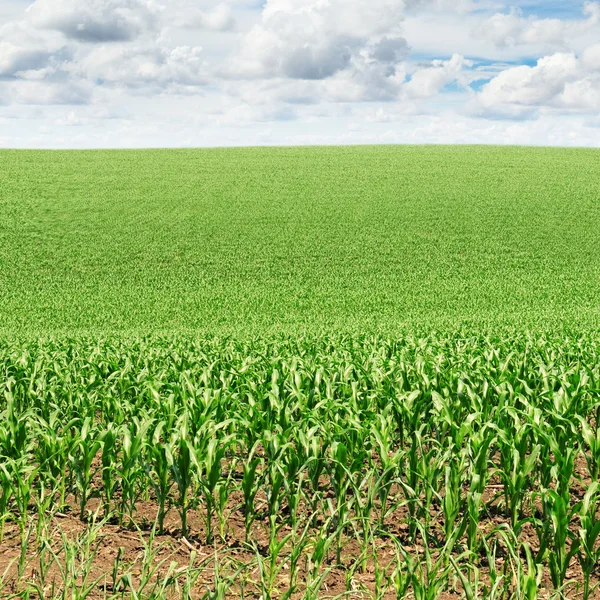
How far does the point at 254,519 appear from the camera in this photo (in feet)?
15.7

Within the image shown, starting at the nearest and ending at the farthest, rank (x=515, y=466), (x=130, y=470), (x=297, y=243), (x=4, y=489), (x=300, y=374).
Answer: (x=515, y=466), (x=4, y=489), (x=130, y=470), (x=300, y=374), (x=297, y=243)

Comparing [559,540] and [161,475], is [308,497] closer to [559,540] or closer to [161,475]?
[161,475]

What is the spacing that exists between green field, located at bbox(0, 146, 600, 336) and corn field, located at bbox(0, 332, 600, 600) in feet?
35.3

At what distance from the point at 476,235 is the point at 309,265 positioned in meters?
10.5

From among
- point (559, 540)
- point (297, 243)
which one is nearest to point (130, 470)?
point (559, 540)

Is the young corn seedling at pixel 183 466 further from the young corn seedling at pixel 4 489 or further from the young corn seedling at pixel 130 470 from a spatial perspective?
the young corn seedling at pixel 4 489

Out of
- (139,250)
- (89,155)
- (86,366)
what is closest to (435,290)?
(139,250)

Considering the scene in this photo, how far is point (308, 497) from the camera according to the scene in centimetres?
493

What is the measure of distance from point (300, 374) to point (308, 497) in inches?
92.0

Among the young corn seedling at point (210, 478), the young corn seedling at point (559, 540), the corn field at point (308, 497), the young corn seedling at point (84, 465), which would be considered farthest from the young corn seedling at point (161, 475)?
the young corn seedling at point (559, 540)

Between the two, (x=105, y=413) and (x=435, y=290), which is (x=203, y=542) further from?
(x=435, y=290)

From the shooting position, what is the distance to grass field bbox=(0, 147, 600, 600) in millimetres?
4035

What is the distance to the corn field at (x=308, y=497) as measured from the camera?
3713 mm

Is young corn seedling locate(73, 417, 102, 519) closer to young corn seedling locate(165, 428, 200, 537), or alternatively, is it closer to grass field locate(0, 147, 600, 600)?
grass field locate(0, 147, 600, 600)
